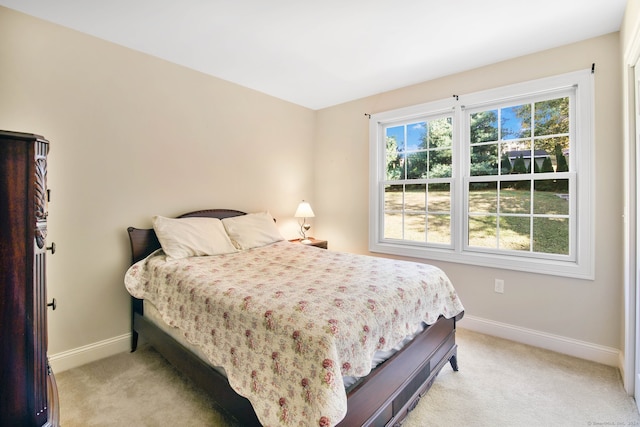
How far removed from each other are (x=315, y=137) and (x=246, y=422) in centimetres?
350

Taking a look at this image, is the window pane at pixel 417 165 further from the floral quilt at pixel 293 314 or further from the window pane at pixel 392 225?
the floral quilt at pixel 293 314

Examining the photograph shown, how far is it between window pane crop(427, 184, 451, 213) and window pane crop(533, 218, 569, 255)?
2.51 ft

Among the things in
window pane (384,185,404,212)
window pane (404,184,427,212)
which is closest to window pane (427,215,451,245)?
window pane (404,184,427,212)

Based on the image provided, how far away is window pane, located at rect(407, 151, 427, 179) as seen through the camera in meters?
3.33

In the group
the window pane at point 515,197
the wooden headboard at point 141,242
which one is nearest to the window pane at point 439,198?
the window pane at point 515,197

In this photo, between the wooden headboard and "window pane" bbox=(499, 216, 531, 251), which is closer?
the wooden headboard

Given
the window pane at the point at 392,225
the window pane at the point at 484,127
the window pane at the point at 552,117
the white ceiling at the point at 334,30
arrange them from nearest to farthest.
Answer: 1. the white ceiling at the point at 334,30
2. the window pane at the point at 552,117
3. the window pane at the point at 484,127
4. the window pane at the point at 392,225

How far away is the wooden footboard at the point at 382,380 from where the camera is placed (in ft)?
4.37

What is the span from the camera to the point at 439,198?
320cm

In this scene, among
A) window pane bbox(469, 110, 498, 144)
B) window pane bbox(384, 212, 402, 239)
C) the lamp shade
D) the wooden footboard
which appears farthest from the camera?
the lamp shade

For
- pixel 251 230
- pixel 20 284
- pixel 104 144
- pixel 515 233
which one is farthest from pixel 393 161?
pixel 20 284

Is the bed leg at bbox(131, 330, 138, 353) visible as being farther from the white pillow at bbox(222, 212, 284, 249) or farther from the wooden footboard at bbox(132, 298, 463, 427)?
the white pillow at bbox(222, 212, 284, 249)

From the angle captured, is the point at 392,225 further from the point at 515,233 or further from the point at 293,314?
the point at 293,314

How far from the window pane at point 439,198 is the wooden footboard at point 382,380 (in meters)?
1.32
